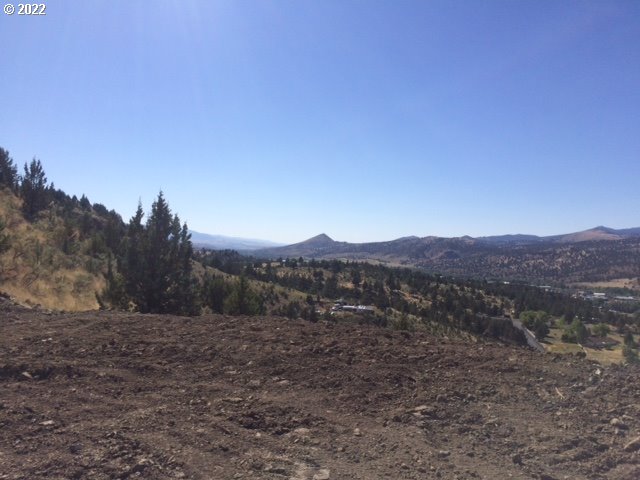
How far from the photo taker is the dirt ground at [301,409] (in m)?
3.94

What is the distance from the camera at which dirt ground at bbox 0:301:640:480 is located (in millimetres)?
3938

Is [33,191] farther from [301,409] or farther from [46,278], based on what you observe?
[301,409]

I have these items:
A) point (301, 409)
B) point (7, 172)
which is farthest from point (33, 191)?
point (301, 409)

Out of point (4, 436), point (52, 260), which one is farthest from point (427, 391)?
point (52, 260)

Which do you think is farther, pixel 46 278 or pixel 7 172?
pixel 7 172

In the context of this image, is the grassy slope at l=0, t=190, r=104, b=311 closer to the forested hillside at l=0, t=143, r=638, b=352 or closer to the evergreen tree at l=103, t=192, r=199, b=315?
the forested hillside at l=0, t=143, r=638, b=352

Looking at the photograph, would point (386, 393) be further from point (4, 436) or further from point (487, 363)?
point (4, 436)

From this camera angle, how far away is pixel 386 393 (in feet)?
18.1

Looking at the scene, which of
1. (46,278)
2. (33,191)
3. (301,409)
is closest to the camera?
(301,409)

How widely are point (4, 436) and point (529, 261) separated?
213193 mm

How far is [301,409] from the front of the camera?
503 centimetres

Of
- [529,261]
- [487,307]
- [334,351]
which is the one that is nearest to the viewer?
[334,351]

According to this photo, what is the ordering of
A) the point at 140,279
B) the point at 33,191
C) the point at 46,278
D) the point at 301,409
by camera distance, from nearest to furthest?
the point at 301,409, the point at 140,279, the point at 46,278, the point at 33,191

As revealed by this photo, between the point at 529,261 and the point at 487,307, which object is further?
the point at 529,261
